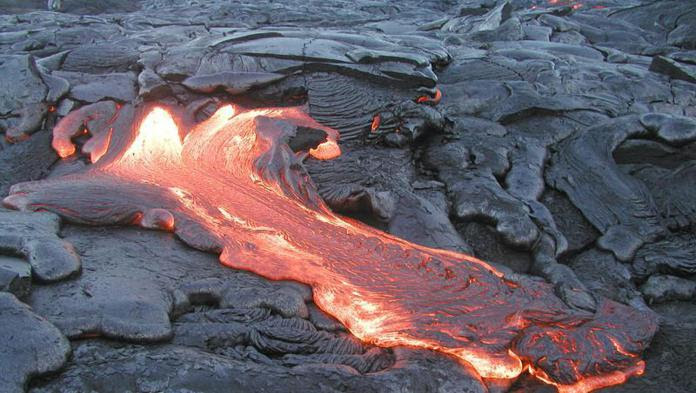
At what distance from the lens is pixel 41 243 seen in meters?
2.39

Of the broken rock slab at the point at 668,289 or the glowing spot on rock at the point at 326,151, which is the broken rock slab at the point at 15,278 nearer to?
the glowing spot on rock at the point at 326,151

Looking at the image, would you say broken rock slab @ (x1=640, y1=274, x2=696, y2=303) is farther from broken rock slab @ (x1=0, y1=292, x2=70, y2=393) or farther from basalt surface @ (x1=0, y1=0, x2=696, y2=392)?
broken rock slab @ (x1=0, y1=292, x2=70, y2=393)

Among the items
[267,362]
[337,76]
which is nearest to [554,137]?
[337,76]

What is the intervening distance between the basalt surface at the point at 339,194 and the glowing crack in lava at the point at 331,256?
3 centimetres

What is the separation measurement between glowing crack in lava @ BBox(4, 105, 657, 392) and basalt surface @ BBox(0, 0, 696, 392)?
0.03 metres

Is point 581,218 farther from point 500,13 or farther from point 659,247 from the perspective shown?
point 500,13

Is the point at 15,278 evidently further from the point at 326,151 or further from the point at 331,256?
the point at 326,151

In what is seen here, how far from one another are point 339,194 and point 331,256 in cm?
58

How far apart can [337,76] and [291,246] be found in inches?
85.5

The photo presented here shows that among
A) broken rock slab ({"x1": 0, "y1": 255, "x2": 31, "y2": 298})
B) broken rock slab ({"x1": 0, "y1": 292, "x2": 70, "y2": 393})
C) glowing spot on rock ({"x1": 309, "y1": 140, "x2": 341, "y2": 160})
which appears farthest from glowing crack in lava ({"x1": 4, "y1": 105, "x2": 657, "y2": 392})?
broken rock slab ({"x1": 0, "y1": 292, "x2": 70, "y2": 393})

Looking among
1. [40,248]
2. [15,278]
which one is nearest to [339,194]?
[40,248]

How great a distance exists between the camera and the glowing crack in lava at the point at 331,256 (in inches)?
89.5

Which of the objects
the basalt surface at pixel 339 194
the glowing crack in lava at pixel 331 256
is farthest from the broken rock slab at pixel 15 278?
the glowing crack in lava at pixel 331 256

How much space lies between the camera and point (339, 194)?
3219 mm
